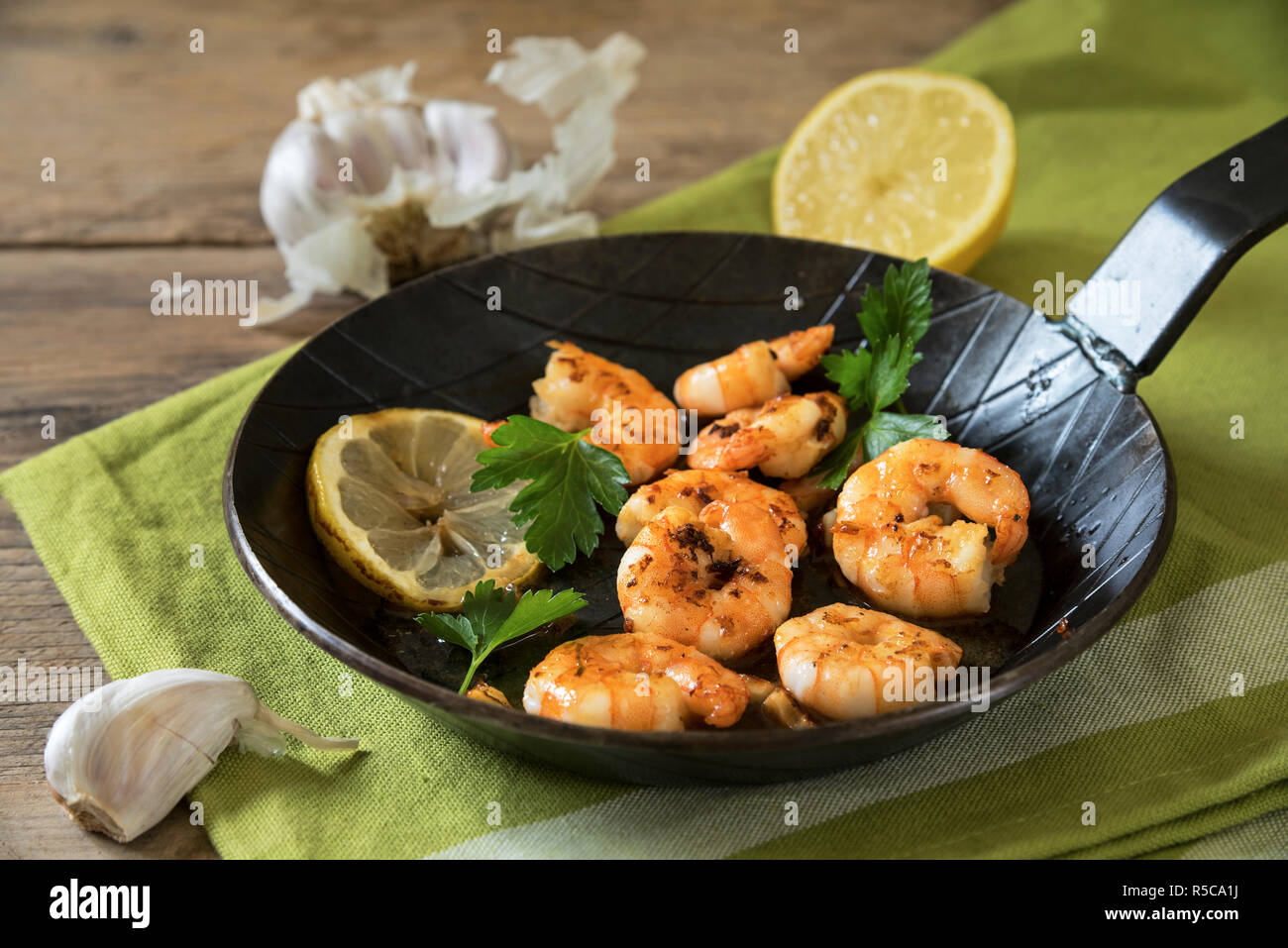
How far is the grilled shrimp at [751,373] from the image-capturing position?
7.07ft

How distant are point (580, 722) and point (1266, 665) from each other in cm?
109

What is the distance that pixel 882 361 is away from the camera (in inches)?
83.7

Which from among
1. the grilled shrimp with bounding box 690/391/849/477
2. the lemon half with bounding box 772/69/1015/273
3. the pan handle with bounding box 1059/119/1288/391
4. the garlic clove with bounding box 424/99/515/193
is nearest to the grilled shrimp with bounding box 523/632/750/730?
the grilled shrimp with bounding box 690/391/849/477

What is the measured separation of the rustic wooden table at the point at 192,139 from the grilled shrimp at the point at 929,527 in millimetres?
1243

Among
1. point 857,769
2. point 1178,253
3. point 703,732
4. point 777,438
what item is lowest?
point 857,769

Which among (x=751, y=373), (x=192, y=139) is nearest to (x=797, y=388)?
(x=751, y=373)

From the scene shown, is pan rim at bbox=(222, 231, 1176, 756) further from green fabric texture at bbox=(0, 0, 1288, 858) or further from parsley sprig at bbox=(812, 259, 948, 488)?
parsley sprig at bbox=(812, 259, 948, 488)

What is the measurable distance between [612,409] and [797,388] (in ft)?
1.35

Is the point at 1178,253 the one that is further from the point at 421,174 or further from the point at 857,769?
the point at 421,174

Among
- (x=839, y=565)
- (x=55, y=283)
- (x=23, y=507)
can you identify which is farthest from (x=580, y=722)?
(x=55, y=283)

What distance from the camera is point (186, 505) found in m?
2.22

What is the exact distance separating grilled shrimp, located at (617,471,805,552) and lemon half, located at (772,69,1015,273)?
38.4 inches

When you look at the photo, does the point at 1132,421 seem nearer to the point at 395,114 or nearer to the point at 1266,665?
the point at 1266,665

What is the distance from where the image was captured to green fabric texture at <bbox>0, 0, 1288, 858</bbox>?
1.61m
